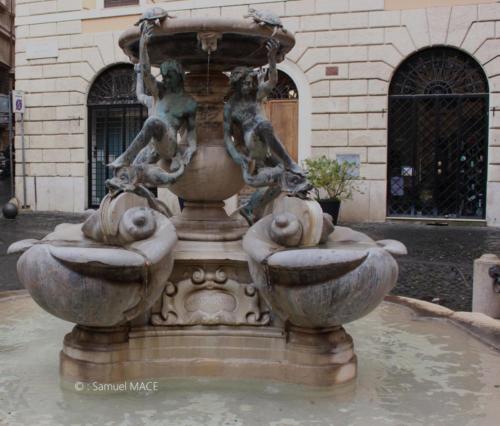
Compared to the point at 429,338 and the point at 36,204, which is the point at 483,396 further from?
the point at 36,204

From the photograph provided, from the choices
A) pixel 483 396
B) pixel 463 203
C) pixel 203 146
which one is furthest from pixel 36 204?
pixel 483 396

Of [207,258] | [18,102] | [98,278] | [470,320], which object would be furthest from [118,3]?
[98,278]

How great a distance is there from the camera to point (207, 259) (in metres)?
3.31

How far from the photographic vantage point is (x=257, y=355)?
10.6ft

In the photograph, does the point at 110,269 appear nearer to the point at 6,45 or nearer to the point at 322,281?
the point at 322,281

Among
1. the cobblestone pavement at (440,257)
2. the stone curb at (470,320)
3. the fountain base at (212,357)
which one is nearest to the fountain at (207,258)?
the fountain base at (212,357)

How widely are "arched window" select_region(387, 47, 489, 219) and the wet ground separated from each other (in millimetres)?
10260

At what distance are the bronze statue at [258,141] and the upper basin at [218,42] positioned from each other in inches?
7.2

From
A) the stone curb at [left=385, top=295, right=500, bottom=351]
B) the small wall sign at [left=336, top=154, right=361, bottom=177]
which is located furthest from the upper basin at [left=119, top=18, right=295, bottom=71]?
the small wall sign at [left=336, top=154, right=361, bottom=177]

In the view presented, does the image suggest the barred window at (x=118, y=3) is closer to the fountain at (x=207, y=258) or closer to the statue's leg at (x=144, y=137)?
the fountain at (x=207, y=258)

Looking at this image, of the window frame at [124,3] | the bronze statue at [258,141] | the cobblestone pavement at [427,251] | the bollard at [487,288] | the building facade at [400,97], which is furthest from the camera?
the window frame at [124,3]

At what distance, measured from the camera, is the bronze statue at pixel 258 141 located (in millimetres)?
3512

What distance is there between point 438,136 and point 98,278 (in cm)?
1194

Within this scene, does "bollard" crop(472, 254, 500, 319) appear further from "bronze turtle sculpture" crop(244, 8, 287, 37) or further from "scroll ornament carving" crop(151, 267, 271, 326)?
"bronze turtle sculpture" crop(244, 8, 287, 37)
